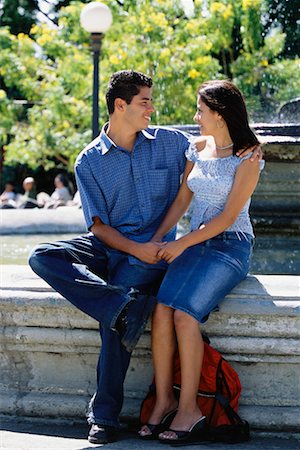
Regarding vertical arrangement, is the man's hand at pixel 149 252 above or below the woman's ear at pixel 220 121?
below

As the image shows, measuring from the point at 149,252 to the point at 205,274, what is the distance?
0.29 meters

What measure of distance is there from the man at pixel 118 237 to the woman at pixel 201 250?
0.08 m

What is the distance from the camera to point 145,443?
12.9 ft

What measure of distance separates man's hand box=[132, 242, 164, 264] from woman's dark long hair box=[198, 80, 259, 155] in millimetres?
534

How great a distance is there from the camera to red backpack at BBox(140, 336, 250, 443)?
393cm

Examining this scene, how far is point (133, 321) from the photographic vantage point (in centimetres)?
395

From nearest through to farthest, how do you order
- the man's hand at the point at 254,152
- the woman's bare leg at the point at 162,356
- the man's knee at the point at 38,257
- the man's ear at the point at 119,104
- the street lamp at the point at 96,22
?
the woman's bare leg at the point at 162,356 < the man's knee at the point at 38,257 < the man's hand at the point at 254,152 < the man's ear at the point at 119,104 < the street lamp at the point at 96,22

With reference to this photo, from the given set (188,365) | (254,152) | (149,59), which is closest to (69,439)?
(188,365)

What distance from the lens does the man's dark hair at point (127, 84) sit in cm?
438

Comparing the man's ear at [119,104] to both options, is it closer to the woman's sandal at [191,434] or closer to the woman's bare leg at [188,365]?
the woman's bare leg at [188,365]

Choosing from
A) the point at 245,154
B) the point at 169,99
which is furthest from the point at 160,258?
the point at 169,99

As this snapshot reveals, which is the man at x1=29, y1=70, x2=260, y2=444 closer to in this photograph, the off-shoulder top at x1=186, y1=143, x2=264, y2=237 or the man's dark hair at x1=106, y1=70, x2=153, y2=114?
the man's dark hair at x1=106, y1=70, x2=153, y2=114

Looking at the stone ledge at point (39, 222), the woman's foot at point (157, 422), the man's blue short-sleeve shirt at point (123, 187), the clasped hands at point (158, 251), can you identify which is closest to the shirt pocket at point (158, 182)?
the man's blue short-sleeve shirt at point (123, 187)

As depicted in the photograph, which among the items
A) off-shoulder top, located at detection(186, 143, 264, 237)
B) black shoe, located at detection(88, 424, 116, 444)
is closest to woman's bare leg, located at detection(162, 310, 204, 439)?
black shoe, located at detection(88, 424, 116, 444)
